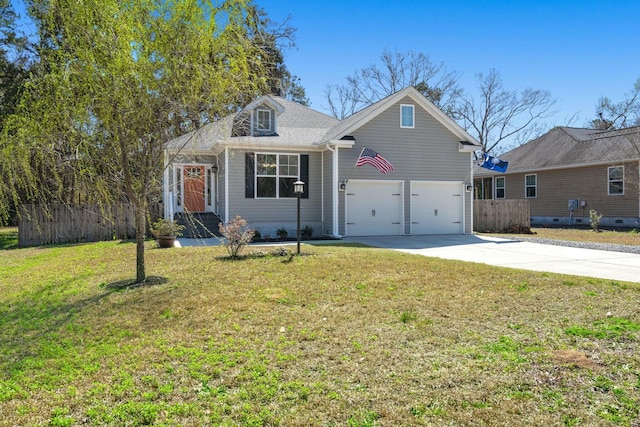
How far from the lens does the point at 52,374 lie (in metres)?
3.86

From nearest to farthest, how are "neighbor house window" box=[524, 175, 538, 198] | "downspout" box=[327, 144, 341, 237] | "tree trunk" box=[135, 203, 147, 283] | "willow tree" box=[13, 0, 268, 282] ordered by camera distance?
"willow tree" box=[13, 0, 268, 282], "tree trunk" box=[135, 203, 147, 283], "downspout" box=[327, 144, 341, 237], "neighbor house window" box=[524, 175, 538, 198]

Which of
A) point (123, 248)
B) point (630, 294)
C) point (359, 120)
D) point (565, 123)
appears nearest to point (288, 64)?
point (359, 120)

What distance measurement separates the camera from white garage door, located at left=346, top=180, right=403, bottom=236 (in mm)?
15727

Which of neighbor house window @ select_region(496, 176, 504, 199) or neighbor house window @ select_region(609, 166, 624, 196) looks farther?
neighbor house window @ select_region(496, 176, 504, 199)

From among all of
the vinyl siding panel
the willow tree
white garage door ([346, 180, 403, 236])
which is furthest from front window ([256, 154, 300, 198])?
the vinyl siding panel

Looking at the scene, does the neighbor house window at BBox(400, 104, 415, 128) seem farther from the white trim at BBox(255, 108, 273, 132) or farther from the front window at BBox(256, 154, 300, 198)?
the white trim at BBox(255, 108, 273, 132)

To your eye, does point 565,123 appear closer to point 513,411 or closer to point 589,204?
point 589,204

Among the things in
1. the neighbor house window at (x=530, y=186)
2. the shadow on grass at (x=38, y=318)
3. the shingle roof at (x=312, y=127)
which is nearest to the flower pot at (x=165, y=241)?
the shingle roof at (x=312, y=127)

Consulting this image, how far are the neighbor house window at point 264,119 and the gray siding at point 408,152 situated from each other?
3090mm

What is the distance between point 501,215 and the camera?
18828 millimetres

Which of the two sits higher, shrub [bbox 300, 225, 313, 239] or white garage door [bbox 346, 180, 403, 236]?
white garage door [bbox 346, 180, 403, 236]

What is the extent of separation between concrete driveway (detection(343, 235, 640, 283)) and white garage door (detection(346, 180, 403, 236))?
2.22 feet

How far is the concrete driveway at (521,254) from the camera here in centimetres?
855

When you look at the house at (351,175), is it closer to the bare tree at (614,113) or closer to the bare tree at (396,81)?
the bare tree at (396,81)
